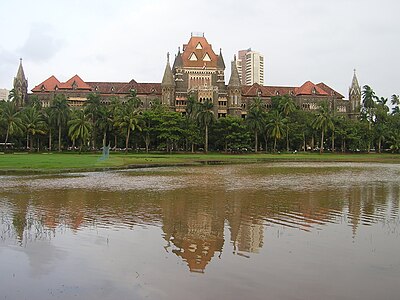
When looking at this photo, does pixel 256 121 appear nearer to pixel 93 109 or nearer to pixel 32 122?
pixel 93 109

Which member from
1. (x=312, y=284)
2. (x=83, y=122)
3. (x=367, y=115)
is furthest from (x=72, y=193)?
(x=367, y=115)

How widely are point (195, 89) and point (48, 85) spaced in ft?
135

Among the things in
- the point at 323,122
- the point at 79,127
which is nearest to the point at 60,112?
the point at 79,127

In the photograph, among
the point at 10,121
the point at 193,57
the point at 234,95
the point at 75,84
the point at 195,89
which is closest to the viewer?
the point at 10,121

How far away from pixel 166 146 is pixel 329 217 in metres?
77.5

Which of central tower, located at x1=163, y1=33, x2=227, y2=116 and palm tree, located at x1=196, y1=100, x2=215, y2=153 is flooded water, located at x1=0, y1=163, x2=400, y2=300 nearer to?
palm tree, located at x1=196, y1=100, x2=215, y2=153

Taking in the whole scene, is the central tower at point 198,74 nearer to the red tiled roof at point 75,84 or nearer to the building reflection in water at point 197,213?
the red tiled roof at point 75,84

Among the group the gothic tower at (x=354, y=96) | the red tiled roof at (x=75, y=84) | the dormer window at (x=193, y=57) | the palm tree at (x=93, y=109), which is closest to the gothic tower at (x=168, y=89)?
the dormer window at (x=193, y=57)

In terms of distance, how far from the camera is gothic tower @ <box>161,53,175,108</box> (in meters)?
121

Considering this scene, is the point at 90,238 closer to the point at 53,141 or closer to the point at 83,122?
the point at 83,122

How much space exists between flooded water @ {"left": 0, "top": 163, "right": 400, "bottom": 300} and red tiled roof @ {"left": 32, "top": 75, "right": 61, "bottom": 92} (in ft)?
361

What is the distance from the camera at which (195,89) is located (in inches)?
4636

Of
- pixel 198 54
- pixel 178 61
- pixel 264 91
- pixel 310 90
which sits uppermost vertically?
pixel 198 54

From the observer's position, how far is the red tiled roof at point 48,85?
127m
